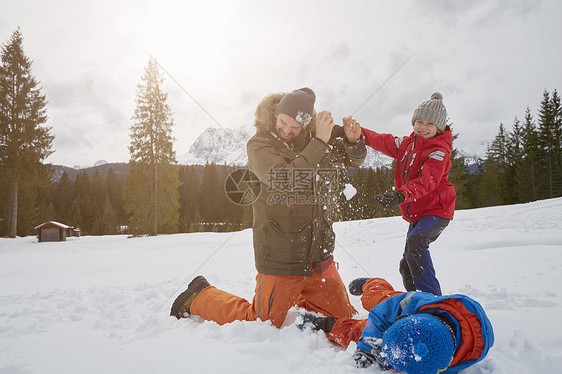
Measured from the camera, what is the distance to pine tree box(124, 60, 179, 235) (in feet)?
69.2

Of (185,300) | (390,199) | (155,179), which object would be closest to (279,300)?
(185,300)

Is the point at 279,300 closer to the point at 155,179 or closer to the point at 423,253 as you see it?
the point at 423,253

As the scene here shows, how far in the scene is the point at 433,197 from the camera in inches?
111

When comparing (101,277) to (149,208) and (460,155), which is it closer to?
(149,208)

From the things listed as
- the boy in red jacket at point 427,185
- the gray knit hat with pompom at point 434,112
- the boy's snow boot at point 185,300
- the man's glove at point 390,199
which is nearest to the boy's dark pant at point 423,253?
the boy in red jacket at point 427,185

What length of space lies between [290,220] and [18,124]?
2735cm

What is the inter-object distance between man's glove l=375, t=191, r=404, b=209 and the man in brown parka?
59 cm

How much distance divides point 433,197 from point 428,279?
0.79m

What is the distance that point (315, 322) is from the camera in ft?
7.57

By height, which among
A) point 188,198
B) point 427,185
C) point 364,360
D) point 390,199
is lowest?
point 364,360

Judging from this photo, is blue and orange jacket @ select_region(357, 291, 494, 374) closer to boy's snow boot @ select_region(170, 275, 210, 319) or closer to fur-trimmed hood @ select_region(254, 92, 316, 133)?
fur-trimmed hood @ select_region(254, 92, 316, 133)

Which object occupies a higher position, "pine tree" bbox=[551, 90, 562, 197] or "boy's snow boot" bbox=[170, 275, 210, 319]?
"pine tree" bbox=[551, 90, 562, 197]

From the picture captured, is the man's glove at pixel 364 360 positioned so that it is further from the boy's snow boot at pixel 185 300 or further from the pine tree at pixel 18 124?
the pine tree at pixel 18 124

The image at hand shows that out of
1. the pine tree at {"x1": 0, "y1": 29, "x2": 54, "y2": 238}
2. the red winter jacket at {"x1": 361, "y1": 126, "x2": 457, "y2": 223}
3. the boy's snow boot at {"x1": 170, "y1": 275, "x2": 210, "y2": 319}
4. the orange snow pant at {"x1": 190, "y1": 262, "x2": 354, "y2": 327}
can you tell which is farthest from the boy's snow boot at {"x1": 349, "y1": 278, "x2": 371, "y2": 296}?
the pine tree at {"x1": 0, "y1": 29, "x2": 54, "y2": 238}
